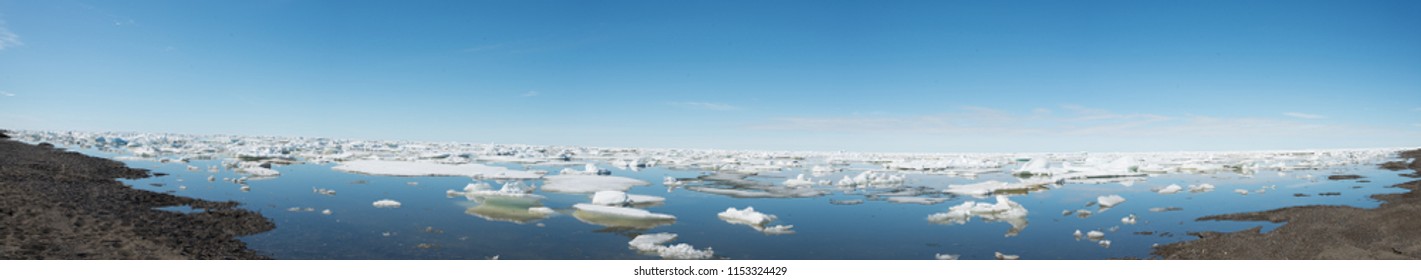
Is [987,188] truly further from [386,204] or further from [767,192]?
[386,204]

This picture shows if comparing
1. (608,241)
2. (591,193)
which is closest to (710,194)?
(591,193)

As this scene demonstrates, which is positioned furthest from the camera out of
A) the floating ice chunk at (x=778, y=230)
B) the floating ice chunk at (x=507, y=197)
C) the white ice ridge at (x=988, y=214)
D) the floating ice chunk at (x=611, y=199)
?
the floating ice chunk at (x=507, y=197)

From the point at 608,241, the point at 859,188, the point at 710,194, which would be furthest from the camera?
the point at 859,188

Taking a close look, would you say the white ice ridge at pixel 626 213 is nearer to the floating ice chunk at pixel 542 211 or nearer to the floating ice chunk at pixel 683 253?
the floating ice chunk at pixel 542 211

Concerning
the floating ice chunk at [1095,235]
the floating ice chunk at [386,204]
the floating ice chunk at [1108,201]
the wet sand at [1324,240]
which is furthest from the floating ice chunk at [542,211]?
the floating ice chunk at [1108,201]

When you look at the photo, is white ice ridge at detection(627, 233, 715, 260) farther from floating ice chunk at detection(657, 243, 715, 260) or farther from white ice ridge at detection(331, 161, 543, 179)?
white ice ridge at detection(331, 161, 543, 179)

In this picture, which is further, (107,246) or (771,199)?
(771,199)

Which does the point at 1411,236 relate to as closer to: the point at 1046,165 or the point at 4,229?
the point at 4,229
